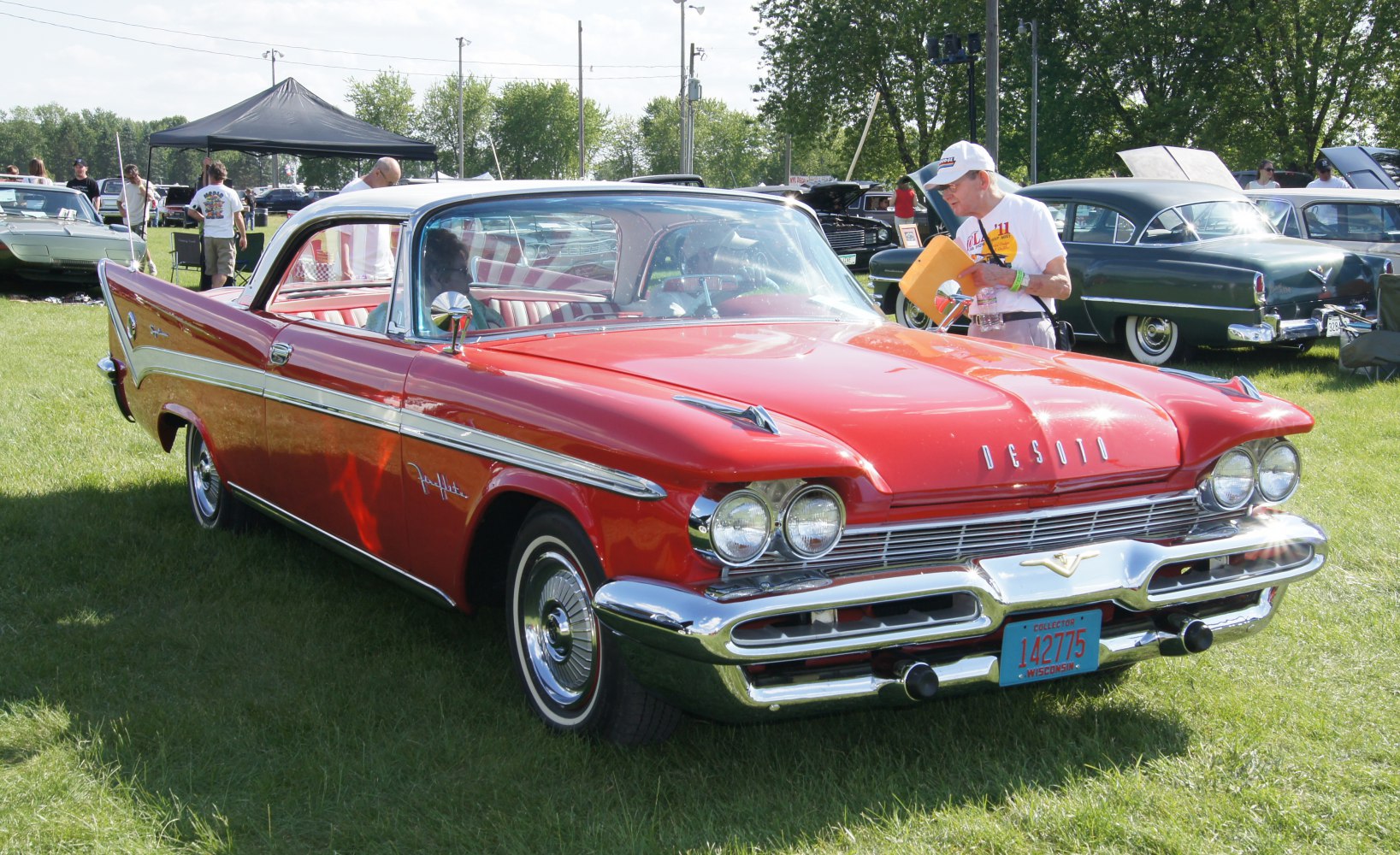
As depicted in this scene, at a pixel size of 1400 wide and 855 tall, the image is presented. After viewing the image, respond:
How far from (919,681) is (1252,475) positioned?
1215 millimetres

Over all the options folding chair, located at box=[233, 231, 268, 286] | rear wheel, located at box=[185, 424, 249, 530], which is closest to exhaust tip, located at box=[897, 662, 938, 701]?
rear wheel, located at box=[185, 424, 249, 530]

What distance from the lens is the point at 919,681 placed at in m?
2.71

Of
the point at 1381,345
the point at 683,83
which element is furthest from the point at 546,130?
the point at 1381,345

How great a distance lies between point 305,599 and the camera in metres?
4.40

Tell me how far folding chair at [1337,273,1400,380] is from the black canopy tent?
12.9 metres

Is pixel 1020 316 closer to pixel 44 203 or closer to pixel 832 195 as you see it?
pixel 44 203

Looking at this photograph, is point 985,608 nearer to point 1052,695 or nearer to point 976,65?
point 1052,695

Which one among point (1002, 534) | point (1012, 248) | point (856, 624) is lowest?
point (856, 624)

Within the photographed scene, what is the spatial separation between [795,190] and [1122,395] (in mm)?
18752

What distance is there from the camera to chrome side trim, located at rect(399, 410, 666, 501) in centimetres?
272

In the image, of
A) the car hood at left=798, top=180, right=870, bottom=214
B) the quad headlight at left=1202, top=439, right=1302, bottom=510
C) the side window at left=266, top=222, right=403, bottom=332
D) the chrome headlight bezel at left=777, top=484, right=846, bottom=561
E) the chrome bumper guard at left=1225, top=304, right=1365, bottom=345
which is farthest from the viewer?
the car hood at left=798, top=180, right=870, bottom=214

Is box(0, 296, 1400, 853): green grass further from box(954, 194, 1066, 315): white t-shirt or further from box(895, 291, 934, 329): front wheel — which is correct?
box(895, 291, 934, 329): front wheel

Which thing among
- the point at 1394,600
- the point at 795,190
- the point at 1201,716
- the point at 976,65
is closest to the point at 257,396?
the point at 1201,716

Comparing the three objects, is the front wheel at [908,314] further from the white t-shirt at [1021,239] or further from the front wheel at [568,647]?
the front wheel at [568,647]
